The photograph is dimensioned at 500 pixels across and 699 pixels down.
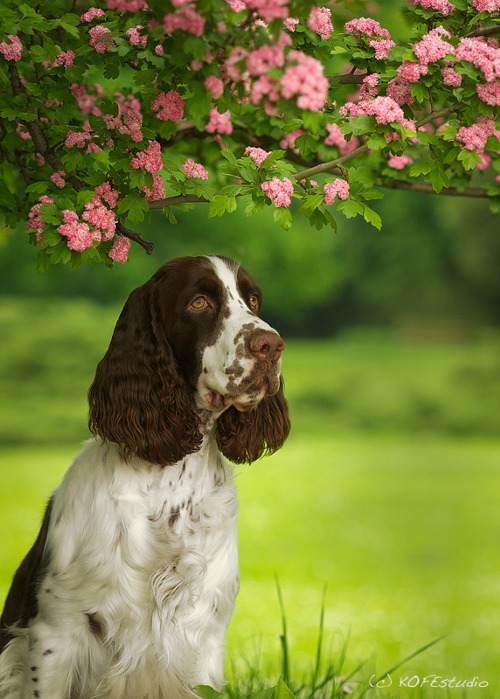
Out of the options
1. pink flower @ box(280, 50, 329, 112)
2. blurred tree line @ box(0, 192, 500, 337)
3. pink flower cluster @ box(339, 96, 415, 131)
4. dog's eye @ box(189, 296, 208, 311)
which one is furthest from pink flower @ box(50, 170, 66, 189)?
blurred tree line @ box(0, 192, 500, 337)

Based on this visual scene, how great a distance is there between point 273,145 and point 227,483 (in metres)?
1.53

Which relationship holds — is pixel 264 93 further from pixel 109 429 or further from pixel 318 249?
pixel 318 249

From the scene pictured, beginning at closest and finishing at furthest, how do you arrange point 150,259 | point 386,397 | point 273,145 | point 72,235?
1. point 72,235
2. point 273,145
3. point 150,259
4. point 386,397

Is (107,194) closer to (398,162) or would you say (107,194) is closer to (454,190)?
(398,162)

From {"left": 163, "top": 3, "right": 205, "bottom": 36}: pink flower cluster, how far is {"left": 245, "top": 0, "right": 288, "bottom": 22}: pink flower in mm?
139

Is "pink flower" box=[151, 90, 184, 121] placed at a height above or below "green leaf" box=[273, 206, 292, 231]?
above

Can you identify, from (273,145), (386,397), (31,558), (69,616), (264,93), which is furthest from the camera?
(386,397)

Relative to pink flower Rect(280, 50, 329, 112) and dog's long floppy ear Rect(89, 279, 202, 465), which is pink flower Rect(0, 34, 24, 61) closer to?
dog's long floppy ear Rect(89, 279, 202, 465)

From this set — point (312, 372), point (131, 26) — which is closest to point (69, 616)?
point (131, 26)

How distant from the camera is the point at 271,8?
2.40m

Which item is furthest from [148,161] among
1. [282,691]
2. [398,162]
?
[282,691]

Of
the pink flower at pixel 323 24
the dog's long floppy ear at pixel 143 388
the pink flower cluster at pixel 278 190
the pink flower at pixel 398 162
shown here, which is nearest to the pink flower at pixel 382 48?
the pink flower at pixel 323 24

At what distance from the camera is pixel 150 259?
45.7 ft

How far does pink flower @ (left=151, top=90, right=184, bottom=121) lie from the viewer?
10.2 ft
